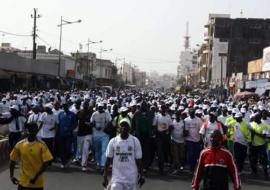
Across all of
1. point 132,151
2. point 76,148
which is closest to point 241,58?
point 76,148

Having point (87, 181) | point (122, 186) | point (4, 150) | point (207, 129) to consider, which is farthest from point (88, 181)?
point (122, 186)

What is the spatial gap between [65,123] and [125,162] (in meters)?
7.30

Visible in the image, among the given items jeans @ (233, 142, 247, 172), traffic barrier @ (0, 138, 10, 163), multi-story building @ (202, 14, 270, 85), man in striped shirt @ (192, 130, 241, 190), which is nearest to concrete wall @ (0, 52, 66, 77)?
traffic barrier @ (0, 138, 10, 163)

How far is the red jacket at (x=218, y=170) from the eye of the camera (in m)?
7.53

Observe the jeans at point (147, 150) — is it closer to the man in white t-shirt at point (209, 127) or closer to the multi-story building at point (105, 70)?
the man in white t-shirt at point (209, 127)

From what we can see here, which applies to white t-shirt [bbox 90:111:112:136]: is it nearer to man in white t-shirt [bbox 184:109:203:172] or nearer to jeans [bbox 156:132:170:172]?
jeans [bbox 156:132:170:172]

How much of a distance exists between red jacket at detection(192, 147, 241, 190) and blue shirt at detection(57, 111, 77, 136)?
25.9 ft

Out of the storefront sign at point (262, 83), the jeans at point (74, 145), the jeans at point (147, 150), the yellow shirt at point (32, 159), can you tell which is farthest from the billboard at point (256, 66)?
the yellow shirt at point (32, 159)

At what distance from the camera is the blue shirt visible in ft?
49.5

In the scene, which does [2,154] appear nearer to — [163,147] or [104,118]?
[104,118]

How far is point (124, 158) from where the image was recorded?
803 cm

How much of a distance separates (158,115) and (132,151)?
7.35 metres

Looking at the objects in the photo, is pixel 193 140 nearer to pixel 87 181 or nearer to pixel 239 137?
pixel 239 137

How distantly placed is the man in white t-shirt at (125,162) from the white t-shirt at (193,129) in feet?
22.3
